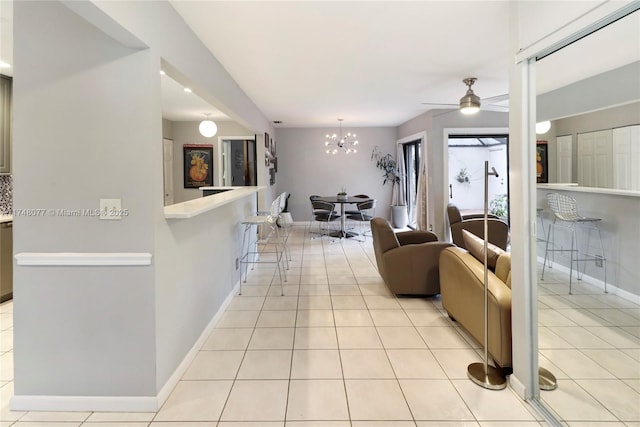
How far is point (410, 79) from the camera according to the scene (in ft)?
14.6

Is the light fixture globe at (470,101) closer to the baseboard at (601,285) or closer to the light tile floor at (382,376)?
the light tile floor at (382,376)

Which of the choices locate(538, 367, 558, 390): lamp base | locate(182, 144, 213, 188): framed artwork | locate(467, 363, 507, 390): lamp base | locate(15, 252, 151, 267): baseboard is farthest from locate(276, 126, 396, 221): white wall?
locate(538, 367, 558, 390): lamp base

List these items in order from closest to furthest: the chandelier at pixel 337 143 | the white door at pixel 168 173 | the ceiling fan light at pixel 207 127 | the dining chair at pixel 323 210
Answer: the ceiling fan light at pixel 207 127, the dining chair at pixel 323 210, the white door at pixel 168 173, the chandelier at pixel 337 143

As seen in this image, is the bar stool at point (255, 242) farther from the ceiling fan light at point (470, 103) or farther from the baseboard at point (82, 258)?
the ceiling fan light at point (470, 103)

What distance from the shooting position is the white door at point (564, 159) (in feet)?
6.50

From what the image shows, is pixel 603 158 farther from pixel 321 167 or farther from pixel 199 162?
pixel 321 167

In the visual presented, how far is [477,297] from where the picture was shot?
8.29 feet

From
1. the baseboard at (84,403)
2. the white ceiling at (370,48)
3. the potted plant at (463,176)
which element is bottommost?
the baseboard at (84,403)

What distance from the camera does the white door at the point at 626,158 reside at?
1646 mm

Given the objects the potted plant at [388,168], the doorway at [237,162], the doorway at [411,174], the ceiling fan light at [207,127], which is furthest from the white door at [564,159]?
the potted plant at [388,168]

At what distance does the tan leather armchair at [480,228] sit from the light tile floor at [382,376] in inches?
99.5

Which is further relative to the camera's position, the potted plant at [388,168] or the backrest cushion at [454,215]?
the potted plant at [388,168]

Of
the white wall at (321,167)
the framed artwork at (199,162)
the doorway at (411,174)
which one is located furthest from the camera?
the white wall at (321,167)

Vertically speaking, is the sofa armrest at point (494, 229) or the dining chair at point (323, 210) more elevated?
the dining chair at point (323, 210)
